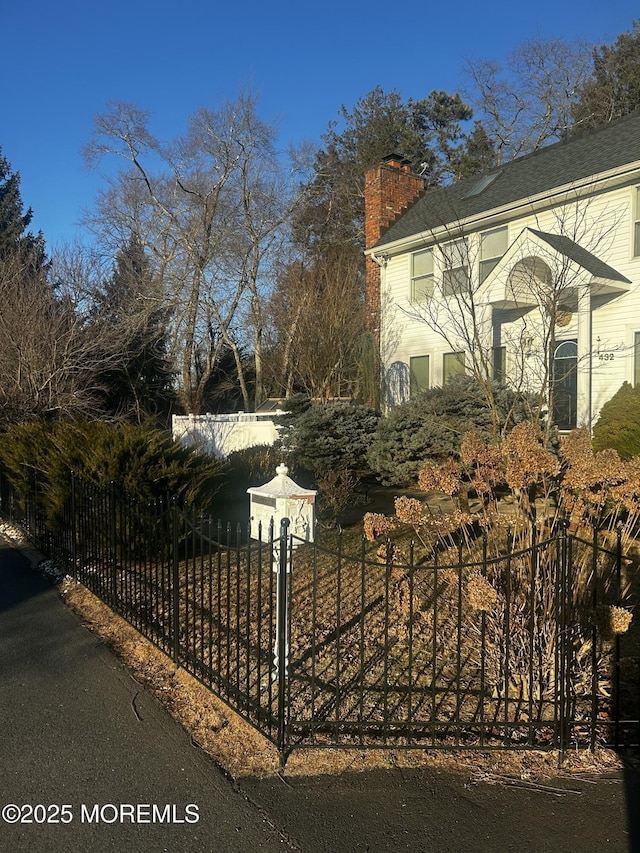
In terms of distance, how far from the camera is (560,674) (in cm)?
345

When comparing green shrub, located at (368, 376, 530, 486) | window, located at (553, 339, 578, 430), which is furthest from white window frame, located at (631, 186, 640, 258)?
green shrub, located at (368, 376, 530, 486)

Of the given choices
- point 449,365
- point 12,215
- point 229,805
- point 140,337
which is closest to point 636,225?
point 449,365

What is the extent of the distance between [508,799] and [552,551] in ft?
5.01

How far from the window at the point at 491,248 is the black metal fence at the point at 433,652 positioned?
1002 centimetres

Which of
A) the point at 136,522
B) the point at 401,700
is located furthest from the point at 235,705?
the point at 136,522

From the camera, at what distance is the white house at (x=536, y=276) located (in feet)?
37.1

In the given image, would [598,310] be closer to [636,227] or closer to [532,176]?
[636,227]

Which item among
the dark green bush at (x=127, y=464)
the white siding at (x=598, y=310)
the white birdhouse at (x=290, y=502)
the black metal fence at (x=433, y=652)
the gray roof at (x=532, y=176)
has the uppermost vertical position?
the gray roof at (x=532, y=176)

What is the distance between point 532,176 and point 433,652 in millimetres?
13797

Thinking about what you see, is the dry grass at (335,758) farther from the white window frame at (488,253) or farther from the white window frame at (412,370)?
the white window frame at (412,370)

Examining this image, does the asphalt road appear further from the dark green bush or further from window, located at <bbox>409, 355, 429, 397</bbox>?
window, located at <bbox>409, 355, 429, 397</bbox>

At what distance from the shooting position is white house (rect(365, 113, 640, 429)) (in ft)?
37.1

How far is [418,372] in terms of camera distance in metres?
16.4

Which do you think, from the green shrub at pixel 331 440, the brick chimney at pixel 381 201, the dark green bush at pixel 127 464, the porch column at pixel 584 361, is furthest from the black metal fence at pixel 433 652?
the brick chimney at pixel 381 201
